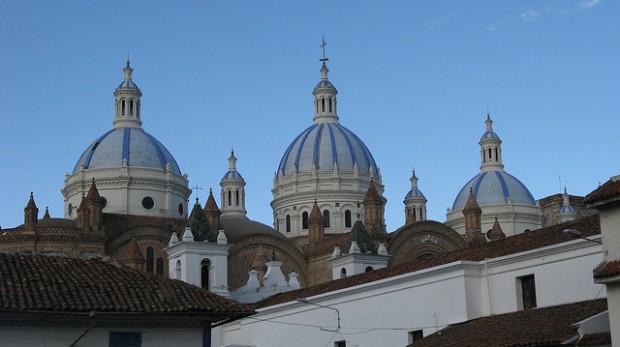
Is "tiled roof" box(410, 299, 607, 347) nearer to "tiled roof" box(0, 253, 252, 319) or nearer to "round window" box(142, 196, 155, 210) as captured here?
"tiled roof" box(0, 253, 252, 319)

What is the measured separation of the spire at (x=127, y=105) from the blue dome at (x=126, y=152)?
67 cm

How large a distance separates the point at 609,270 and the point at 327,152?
1919 inches

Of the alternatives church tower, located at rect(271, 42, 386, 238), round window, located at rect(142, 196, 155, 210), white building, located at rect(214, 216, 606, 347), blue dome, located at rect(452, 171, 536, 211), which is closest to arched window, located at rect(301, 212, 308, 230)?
church tower, located at rect(271, 42, 386, 238)

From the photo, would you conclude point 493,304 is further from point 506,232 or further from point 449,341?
point 506,232

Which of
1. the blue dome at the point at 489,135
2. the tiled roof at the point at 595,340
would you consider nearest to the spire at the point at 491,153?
the blue dome at the point at 489,135

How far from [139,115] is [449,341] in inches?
1577

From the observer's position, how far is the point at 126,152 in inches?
2323

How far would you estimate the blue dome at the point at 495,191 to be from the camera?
244 ft

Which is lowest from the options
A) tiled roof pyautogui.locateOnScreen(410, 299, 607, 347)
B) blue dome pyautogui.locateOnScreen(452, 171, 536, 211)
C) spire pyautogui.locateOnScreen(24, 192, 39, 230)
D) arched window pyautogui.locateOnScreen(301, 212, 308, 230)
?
tiled roof pyautogui.locateOnScreen(410, 299, 607, 347)

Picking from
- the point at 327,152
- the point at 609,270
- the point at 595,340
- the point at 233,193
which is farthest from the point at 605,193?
the point at 233,193

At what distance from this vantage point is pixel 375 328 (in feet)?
108

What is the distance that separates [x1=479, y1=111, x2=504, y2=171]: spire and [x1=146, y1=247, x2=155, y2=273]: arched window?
33.6 m

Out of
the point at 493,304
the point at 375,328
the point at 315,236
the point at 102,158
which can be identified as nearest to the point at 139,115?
the point at 102,158

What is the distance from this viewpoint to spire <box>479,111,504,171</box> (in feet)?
254
